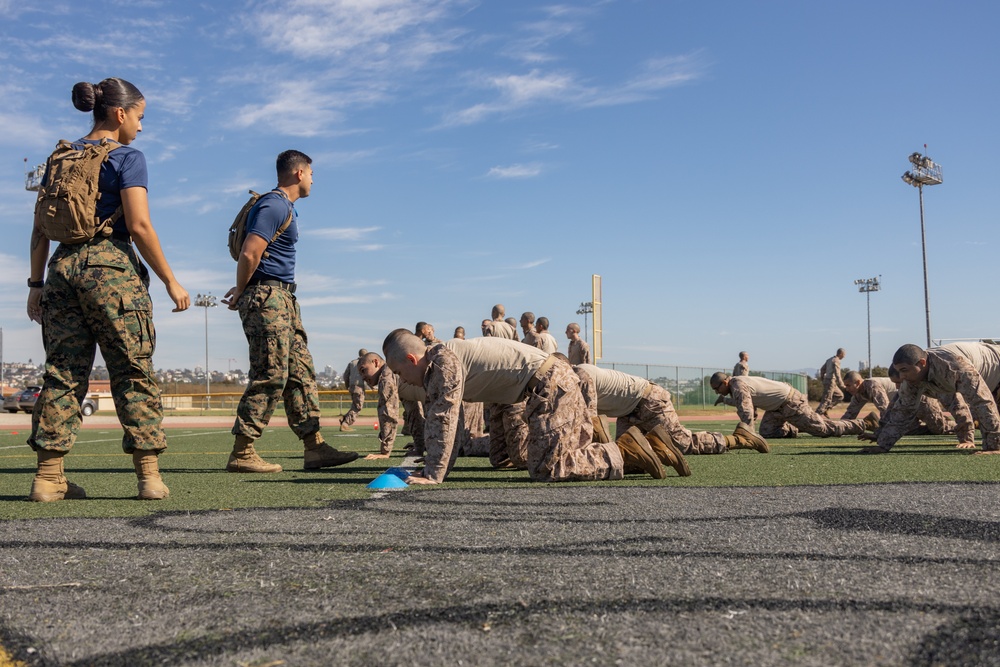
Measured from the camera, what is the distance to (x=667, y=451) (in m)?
6.22

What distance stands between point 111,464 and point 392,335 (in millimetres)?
3687

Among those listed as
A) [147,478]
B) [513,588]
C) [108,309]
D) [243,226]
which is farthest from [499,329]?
[513,588]

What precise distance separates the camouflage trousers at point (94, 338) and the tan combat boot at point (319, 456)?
2315 millimetres

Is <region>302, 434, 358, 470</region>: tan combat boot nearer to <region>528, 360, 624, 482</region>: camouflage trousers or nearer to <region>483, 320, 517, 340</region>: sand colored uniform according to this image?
<region>528, 360, 624, 482</region>: camouflage trousers

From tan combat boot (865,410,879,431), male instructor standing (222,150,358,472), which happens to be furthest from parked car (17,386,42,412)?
male instructor standing (222,150,358,472)

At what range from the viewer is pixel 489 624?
82.8 inches

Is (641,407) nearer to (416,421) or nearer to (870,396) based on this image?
Answer: (416,421)

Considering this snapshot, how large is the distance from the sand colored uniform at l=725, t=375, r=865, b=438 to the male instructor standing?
6486 mm

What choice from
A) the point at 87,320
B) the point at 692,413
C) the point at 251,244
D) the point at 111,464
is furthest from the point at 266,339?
the point at 692,413

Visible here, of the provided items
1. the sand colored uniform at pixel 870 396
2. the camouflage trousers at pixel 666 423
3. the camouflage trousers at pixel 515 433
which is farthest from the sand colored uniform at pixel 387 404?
the sand colored uniform at pixel 870 396

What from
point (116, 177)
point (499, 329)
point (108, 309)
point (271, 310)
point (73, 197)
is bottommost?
point (108, 309)

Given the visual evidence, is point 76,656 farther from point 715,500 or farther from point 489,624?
point 715,500

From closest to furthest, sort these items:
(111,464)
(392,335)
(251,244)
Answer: (392,335) < (251,244) < (111,464)

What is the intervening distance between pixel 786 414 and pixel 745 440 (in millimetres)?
3437
